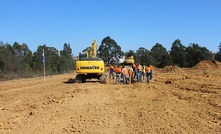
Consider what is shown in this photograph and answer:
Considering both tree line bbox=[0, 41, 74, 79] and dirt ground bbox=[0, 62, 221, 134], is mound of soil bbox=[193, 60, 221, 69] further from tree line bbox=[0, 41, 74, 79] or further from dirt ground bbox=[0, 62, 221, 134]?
dirt ground bbox=[0, 62, 221, 134]

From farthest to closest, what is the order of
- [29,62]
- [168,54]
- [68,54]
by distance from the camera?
[68,54]
[168,54]
[29,62]

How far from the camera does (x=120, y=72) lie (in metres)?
21.6

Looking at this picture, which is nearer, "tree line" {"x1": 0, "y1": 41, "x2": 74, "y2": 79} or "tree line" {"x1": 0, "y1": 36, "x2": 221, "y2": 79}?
"tree line" {"x1": 0, "y1": 41, "x2": 74, "y2": 79}

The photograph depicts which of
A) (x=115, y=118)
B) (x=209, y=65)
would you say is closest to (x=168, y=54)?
(x=209, y=65)

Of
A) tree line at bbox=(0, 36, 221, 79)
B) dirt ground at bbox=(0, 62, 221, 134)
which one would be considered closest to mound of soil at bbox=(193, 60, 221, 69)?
tree line at bbox=(0, 36, 221, 79)

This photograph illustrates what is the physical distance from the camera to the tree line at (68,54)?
167 ft

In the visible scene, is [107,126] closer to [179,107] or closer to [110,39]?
[179,107]

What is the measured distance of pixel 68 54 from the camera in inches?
3494

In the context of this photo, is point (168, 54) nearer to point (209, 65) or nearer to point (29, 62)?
point (209, 65)

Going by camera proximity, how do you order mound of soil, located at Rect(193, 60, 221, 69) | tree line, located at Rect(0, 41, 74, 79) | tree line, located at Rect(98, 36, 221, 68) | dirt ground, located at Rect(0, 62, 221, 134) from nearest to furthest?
dirt ground, located at Rect(0, 62, 221, 134), tree line, located at Rect(0, 41, 74, 79), mound of soil, located at Rect(193, 60, 221, 69), tree line, located at Rect(98, 36, 221, 68)

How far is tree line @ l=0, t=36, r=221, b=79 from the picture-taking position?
50812 mm

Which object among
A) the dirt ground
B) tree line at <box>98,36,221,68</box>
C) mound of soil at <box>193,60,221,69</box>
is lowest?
the dirt ground

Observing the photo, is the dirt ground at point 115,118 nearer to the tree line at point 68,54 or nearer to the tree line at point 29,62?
the tree line at point 29,62

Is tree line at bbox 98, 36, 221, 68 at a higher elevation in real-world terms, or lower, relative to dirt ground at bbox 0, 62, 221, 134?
higher
